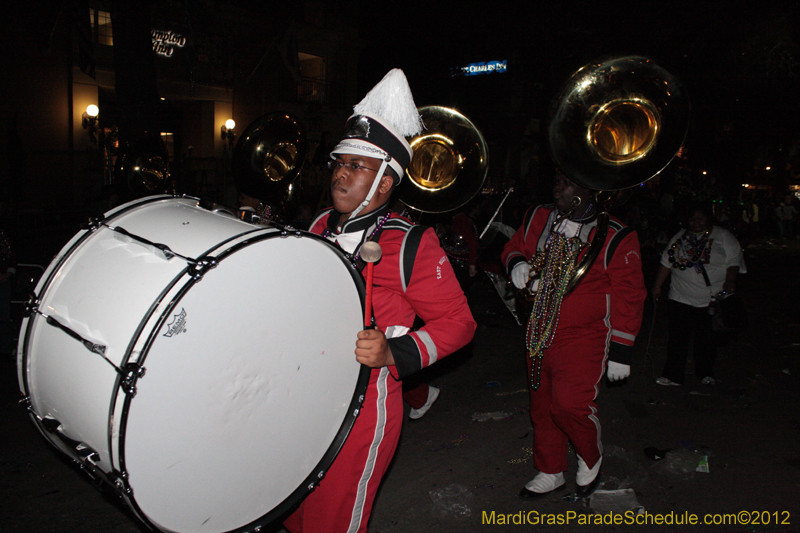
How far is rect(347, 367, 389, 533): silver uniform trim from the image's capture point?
6.94 ft

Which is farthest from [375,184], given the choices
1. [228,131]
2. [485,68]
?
[485,68]

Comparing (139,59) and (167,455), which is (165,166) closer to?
(139,59)

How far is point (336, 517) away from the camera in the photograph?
209 centimetres

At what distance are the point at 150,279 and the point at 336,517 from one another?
3.83ft

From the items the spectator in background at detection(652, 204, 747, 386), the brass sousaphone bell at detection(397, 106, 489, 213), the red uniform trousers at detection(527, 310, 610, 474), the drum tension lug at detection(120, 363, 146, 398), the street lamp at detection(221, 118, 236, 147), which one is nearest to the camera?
the drum tension lug at detection(120, 363, 146, 398)

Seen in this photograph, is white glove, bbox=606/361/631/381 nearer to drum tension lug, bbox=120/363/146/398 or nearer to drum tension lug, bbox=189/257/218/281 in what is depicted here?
drum tension lug, bbox=189/257/218/281

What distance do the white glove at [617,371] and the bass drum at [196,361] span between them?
83.2 inches

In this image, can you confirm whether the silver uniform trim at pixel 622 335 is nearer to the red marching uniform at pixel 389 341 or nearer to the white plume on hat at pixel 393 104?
the red marching uniform at pixel 389 341

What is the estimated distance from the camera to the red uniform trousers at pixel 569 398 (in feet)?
10.6

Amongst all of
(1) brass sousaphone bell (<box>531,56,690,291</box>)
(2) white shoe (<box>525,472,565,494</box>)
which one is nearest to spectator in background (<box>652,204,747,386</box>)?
(1) brass sousaphone bell (<box>531,56,690,291</box>)

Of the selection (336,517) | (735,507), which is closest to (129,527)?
(336,517)

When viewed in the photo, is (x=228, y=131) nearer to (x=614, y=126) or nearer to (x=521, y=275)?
(x=614, y=126)

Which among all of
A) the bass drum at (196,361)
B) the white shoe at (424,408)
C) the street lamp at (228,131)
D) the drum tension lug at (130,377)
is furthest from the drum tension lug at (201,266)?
the street lamp at (228,131)

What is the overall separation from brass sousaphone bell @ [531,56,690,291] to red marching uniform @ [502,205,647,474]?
4.7 inches
